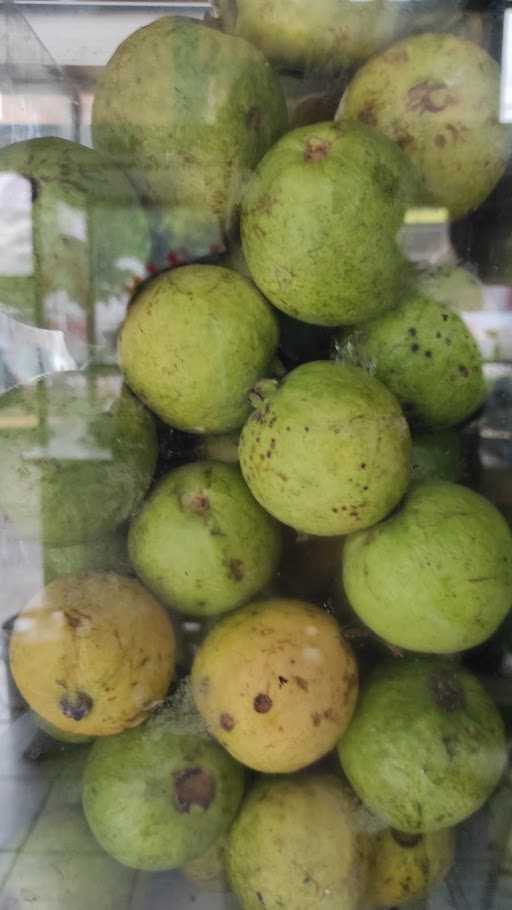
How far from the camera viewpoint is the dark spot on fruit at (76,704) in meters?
0.98

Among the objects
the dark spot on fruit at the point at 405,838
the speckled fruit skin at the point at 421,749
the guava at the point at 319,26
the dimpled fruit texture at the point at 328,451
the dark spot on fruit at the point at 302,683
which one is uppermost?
the guava at the point at 319,26

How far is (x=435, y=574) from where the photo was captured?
96 centimetres

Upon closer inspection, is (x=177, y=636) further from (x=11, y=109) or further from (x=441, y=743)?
(x=11, y=109)

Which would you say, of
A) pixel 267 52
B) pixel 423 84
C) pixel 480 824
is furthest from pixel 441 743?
pixel 267 52

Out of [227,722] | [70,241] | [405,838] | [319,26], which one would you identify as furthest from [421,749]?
[319,26]

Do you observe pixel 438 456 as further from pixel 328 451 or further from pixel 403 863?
pixel 403 863

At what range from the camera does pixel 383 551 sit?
3.22 feet

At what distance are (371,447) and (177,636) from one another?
1.29 feet

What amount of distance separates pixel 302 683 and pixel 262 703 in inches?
2.2

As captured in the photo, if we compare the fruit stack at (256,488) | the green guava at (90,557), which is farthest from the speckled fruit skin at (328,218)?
the green guava at (90,557)

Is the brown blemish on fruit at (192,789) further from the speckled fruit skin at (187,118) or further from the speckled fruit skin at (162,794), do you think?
the speckled fruit skin at (187,118)

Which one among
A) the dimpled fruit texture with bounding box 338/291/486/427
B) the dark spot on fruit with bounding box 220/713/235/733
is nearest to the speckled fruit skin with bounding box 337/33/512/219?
the dimpled fruit texture with bounding box 338/291/486/427

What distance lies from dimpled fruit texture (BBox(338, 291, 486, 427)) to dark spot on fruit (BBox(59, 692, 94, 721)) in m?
0.58

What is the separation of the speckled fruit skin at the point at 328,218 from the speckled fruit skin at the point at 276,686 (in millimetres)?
430
